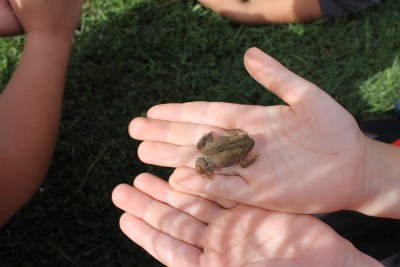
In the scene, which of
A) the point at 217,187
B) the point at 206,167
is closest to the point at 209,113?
the point at 206,167

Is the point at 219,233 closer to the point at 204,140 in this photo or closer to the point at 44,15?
the point at 204,140

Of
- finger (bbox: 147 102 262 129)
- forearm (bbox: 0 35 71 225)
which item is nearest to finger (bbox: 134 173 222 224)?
finger (bbox: 147 102 262 129)

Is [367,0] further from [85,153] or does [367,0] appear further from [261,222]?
[85,153]

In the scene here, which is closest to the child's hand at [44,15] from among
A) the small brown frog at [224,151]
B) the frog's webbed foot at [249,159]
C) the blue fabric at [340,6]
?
the small brown frog at [224,151]

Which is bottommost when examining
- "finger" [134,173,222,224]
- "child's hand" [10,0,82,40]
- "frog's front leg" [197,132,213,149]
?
"finger" [134,173,222,224]

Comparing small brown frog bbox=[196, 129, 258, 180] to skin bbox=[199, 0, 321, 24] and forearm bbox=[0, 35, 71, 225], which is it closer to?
forearm bbox=[0, 35, 71, 225]

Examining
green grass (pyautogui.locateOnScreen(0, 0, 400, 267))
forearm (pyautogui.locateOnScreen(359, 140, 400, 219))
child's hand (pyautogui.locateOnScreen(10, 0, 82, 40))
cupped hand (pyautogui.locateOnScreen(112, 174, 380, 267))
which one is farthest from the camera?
green grass (pyautogui.locateOnScreen(0, 0, 400, 267))

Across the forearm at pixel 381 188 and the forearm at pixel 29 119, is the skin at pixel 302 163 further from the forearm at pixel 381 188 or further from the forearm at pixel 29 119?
the forearm at pixel 29 119
